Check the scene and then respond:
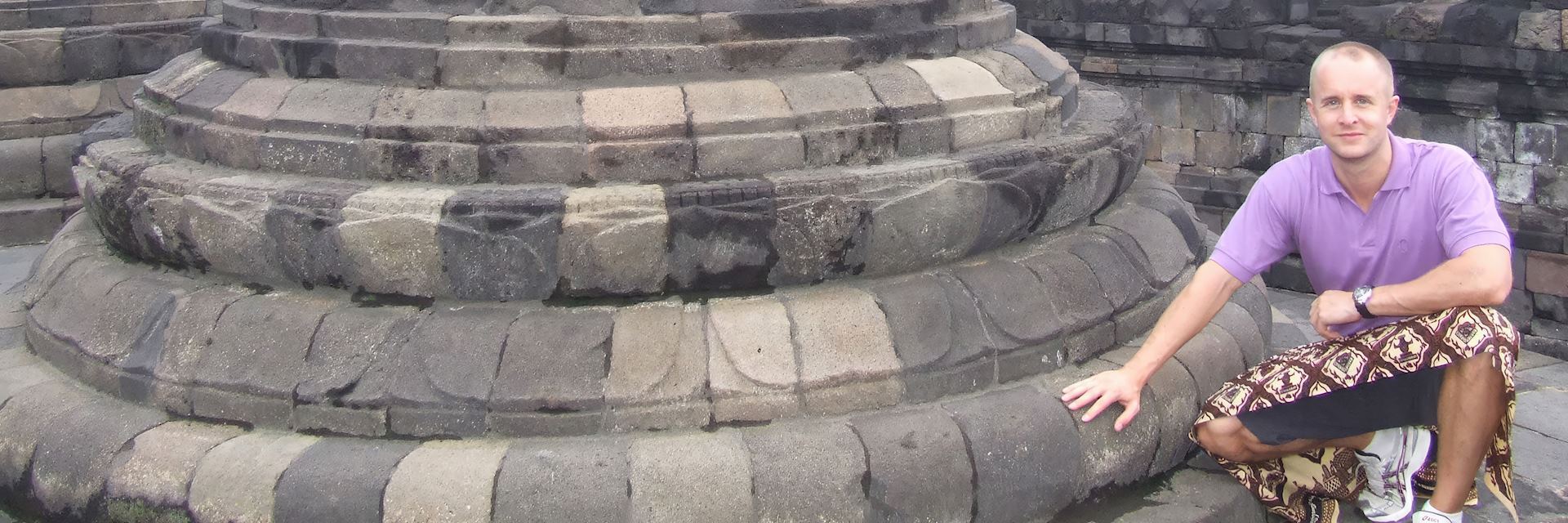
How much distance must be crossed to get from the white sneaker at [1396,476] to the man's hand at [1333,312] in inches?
14.1

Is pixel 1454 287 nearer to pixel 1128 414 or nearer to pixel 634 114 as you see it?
pixel 1128 414

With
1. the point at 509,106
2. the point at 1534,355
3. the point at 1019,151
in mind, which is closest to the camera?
the point at 509,106

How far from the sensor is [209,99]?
14.1ft

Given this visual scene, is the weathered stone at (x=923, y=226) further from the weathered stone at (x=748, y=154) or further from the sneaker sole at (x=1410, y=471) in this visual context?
the sneaker sole at (x=1410, y=471)

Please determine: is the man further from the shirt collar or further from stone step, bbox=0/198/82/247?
stone step, bbox=0/198/82/247

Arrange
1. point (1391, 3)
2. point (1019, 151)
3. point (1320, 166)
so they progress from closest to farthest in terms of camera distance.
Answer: point (1320, 166), point (1019, 151), point (1391, 3)

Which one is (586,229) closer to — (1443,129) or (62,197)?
(62,197)

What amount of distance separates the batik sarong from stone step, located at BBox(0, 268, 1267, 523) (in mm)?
212

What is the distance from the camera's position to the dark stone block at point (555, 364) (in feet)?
11.5

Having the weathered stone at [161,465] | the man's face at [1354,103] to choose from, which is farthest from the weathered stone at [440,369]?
the man's face at [1354,103]

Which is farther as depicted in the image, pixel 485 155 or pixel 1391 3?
pixel 1391 3

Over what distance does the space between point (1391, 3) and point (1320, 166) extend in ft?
18.1

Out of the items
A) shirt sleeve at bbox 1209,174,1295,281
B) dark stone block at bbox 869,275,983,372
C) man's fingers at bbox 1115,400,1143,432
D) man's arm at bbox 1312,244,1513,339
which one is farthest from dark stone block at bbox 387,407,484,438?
man's arm at bbox 1312,244,1513,339

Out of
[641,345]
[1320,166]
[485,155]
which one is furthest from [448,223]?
[1320,166]
